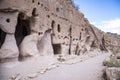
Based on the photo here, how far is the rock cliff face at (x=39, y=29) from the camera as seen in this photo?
12211 millimetres

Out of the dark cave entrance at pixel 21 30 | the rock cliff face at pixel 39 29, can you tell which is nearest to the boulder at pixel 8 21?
the rock cliff face at pixel 39 29

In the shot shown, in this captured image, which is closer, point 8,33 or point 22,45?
point 8,33

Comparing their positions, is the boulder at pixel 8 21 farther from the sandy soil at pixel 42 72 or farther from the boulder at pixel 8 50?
the sandy soil at pixel 42 72

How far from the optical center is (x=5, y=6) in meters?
12.2

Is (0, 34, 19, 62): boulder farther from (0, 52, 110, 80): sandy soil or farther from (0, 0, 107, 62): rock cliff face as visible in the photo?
(0, 52, 110, 80): sandy soil

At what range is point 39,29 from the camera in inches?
578

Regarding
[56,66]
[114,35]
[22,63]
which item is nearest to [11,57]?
[22,63]

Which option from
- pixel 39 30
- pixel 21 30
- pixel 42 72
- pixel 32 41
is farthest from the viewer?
pixel 21 30

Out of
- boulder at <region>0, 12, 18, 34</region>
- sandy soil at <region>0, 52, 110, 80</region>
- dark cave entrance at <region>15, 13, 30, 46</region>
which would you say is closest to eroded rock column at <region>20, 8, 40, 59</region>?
sandy soil at <region>0, 52, 110, 80</region>

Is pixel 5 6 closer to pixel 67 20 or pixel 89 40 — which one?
pixel 67 20

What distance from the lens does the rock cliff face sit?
40.1 ft

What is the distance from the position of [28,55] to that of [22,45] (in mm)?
742

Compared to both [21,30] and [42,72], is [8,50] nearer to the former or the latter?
[42,72]

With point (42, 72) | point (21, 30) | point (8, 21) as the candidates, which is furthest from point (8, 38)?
point (21, 30)
